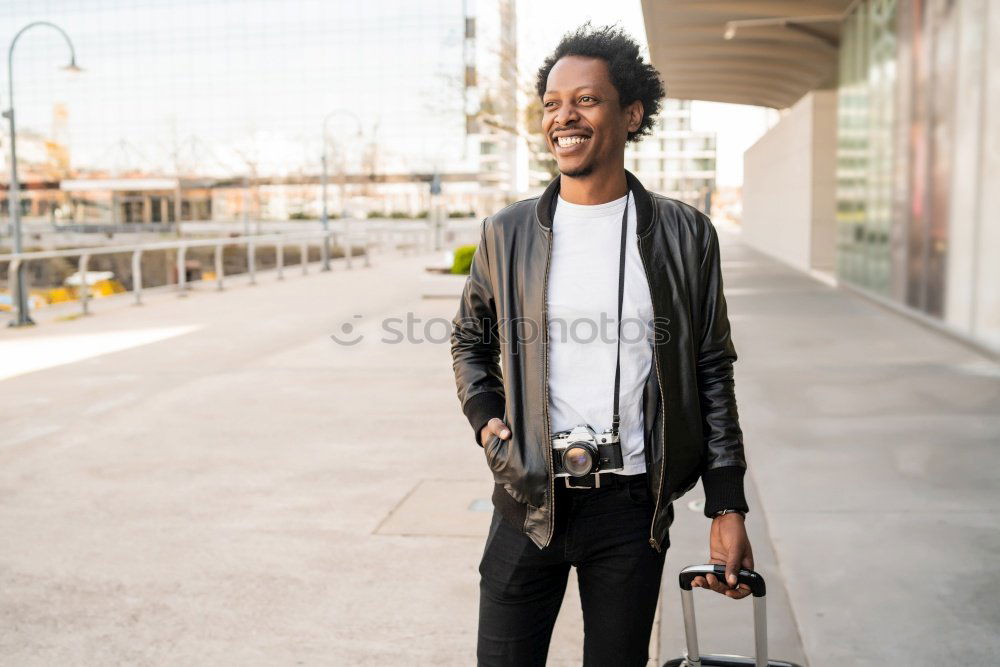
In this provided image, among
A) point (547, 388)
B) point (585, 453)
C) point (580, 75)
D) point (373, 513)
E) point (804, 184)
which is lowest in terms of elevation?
point (373, 513)

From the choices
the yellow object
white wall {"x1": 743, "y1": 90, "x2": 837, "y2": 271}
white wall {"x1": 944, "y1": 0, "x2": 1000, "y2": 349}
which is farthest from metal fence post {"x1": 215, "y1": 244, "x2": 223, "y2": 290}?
white wall {"x1": 743, "y1": 90, "x2": 837, "y2": 271}

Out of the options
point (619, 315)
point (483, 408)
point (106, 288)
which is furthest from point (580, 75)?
point (106, 288)

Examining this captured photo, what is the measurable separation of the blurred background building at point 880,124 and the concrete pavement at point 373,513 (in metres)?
2.27

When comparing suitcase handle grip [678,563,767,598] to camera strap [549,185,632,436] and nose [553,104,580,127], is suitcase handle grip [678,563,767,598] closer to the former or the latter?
camera strap [549,185,632,436]

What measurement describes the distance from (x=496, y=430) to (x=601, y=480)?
0.78 ft

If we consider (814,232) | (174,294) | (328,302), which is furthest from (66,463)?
(814,232)

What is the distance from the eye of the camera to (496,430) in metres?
2.16

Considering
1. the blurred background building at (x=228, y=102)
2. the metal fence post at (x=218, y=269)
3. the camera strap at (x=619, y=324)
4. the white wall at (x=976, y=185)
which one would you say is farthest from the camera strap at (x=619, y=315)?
the blurred background building at (x=228, y=102)

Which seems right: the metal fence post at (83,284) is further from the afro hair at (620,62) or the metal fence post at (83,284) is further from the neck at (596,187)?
the neck at (596,187)

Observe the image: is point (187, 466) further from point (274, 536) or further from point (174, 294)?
point (174, 294)

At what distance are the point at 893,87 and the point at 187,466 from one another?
41.3 feet

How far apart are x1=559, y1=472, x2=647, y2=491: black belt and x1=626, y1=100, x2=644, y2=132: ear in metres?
0.73

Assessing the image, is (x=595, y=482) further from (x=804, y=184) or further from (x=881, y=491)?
(x=804, y=184)

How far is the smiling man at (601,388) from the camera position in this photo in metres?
2.09
